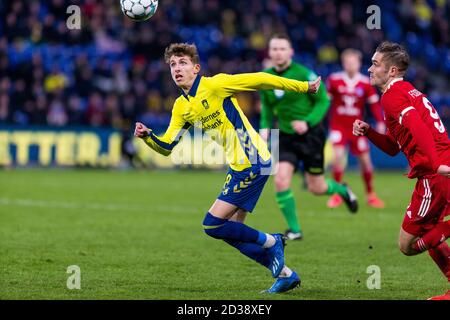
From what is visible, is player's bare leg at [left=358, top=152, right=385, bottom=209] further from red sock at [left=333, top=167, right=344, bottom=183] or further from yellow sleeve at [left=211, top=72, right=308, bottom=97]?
yellow sleeve at [left=211, top=72, right=308, bottom=97]

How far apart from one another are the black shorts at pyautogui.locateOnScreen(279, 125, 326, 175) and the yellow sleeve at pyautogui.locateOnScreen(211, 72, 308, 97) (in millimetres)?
3993

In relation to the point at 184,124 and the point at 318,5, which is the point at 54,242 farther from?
the point at 318,5

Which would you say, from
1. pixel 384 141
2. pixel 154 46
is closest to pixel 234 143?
pixel 384 141

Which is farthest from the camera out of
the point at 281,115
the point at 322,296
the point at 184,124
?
the point at 281,115

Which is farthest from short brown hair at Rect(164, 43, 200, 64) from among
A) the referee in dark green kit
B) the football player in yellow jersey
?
the referee in dark green kit

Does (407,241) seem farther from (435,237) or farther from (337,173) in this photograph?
(337,173)

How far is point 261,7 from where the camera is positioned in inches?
1109

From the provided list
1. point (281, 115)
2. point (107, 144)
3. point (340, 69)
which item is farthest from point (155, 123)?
point (281, 115)

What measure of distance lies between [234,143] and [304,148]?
4027 millimetres

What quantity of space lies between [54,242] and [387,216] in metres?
A: 5.53

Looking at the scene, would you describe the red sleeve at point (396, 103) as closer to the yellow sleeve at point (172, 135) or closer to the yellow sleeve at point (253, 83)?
the yellow sleeve at point (253, 83)

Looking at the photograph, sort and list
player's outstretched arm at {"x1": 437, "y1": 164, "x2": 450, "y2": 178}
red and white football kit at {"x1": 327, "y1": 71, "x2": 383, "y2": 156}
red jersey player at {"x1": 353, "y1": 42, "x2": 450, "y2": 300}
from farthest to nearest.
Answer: red and white football kit at {"x1": 327, "y1": 71, "x2": 383, "y2": 156}, red jersey player at {"x1": 353, "y1": 42, "x2": 450, "y2": 300}, player's outstretched arm at {"x1": 437, "y1": 164, "x2": 450, "y2": 178}

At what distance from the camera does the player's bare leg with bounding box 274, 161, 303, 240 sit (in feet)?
36.0

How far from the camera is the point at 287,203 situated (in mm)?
10977
